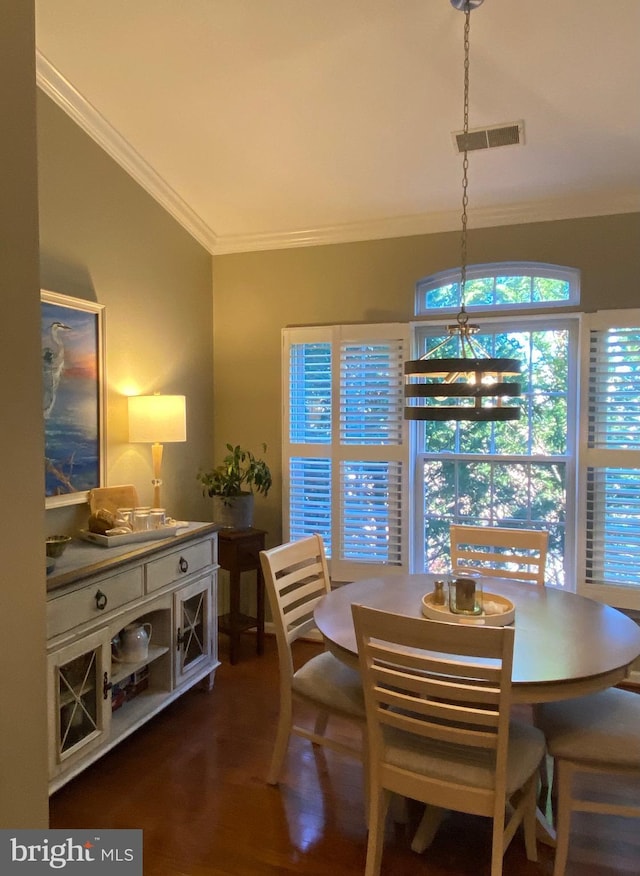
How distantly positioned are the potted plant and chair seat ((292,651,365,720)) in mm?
1329

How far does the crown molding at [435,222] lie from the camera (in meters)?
3.28

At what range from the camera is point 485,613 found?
2.22 m

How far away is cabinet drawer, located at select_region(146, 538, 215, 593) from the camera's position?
2.83 metres

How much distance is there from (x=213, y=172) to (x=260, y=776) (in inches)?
121


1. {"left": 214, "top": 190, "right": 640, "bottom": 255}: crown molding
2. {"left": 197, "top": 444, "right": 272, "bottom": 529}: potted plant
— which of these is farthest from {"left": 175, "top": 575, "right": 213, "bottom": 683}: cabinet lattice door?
{"left": 214, "top": 190, "right": 640, "bottom": 255}: crown molding

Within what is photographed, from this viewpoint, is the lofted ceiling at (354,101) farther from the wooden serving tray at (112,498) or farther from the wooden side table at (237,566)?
the wooden side table at (237,566)

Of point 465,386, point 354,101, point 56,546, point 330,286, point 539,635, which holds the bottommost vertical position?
point 539,635

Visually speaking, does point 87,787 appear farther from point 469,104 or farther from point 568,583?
point 469,104

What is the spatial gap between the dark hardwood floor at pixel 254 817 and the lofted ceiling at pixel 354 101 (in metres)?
2.90

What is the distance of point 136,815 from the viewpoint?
2297mm

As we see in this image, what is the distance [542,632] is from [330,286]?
253 cm

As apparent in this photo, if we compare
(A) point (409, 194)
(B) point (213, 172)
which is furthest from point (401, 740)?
(B) point (213, 172)

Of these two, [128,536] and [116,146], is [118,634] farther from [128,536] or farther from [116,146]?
[116,146]

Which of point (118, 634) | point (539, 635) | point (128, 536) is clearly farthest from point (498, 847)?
point (128, 536)
